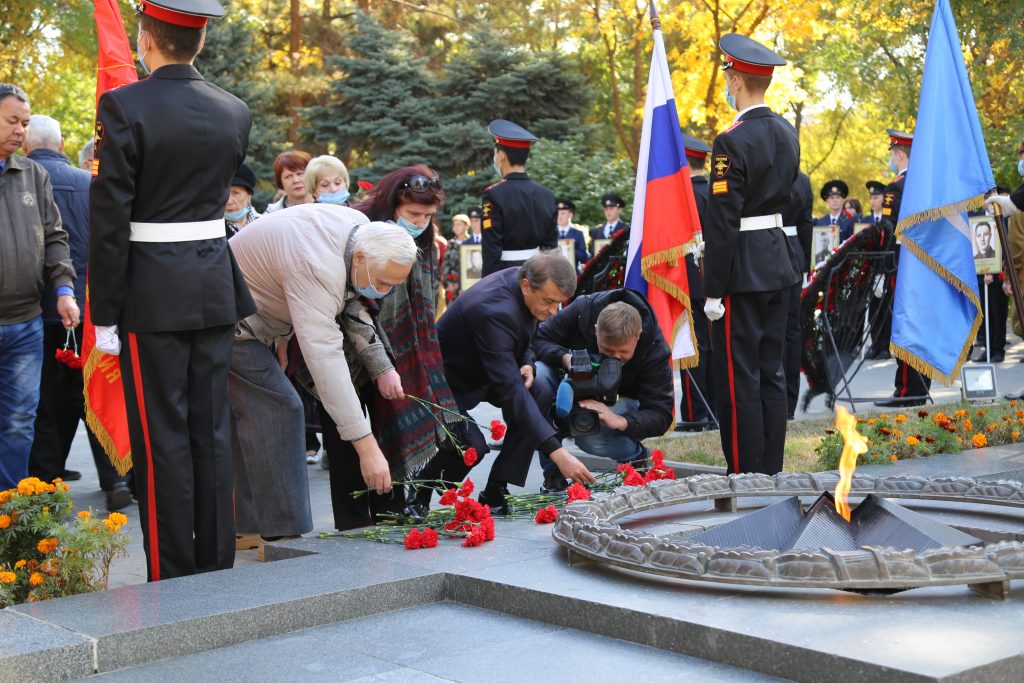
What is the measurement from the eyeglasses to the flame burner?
2.02 meters

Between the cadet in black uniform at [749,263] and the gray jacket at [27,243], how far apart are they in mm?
3288

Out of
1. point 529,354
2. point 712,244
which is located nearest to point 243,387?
point 529,354

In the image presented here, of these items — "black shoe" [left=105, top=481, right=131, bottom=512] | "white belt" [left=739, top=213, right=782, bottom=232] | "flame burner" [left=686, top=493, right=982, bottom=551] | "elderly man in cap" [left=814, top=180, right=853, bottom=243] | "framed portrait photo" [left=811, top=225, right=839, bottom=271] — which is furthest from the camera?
"elderly man in cap" [left=814, top=180, right=853, bottom=243]

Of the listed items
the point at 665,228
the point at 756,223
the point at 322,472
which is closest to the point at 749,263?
the point at 756,223

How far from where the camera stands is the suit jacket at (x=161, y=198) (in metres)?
4.40

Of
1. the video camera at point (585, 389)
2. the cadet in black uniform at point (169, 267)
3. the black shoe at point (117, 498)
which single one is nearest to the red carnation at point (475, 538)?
the cadet in black uniform at point (169, 267)

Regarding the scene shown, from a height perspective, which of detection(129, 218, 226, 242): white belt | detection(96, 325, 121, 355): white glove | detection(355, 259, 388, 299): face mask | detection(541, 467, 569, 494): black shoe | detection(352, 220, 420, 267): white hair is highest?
detection(129, 218, 226, 242): white belt

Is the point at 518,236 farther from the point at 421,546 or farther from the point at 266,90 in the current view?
the point at 266,90

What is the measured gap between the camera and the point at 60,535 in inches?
170

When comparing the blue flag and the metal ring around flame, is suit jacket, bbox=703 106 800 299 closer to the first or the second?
the metal ring around flame

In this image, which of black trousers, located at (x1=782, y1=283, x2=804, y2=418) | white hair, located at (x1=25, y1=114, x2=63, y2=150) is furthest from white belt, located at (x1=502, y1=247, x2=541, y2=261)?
white hair, located at (x1=25, y1=114, x2=63, y2=150)

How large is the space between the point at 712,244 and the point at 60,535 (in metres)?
3.61

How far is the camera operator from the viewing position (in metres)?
6.36

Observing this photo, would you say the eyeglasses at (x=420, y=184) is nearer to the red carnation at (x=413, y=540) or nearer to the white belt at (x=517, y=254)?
the red carnation at (x=413, y=540)
